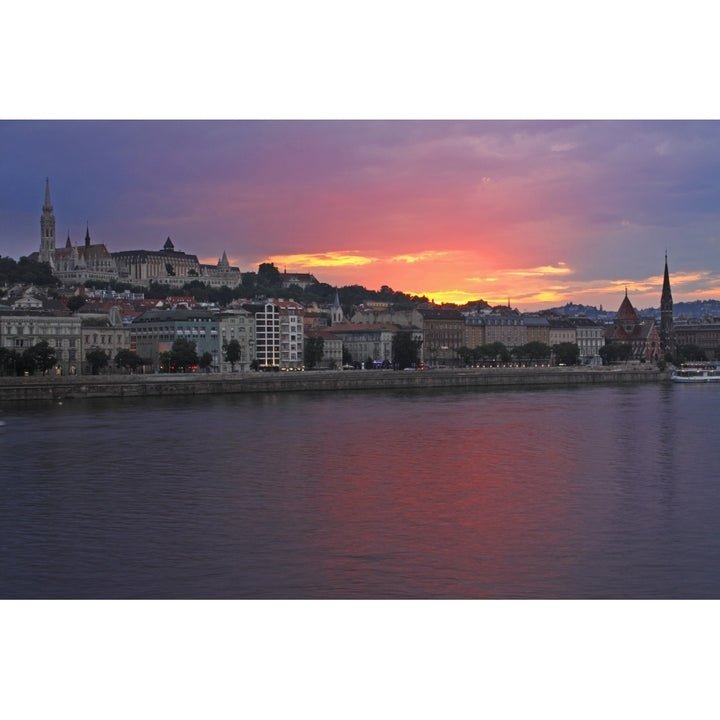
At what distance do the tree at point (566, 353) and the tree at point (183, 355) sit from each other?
21.6 metres

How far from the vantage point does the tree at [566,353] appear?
49.6 m

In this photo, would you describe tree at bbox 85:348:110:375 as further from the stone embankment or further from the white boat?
the white boat

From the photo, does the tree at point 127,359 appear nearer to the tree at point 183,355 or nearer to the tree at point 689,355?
the tree at point 183,355

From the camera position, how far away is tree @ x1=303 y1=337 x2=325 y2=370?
40688 mm

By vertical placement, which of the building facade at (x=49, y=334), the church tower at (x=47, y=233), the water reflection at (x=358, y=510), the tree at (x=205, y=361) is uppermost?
the church tower at (x=47, y=233)

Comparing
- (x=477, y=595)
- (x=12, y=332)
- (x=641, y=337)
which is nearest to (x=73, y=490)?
(x=477, y=595)

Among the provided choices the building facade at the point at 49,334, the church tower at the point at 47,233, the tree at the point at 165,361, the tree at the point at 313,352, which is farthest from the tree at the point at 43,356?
the church tower at the point at 47,233

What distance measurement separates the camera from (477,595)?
6.37 metres

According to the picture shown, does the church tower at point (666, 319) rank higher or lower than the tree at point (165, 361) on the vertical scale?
higher

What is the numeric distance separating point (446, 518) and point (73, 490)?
13.3ft

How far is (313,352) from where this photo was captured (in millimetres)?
40719

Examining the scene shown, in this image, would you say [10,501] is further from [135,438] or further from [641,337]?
[641,337]

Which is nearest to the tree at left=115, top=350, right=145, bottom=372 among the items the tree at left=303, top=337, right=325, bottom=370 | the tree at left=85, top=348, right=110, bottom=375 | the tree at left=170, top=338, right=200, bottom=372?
the tree at left=85, top=348, right=110, bottom=375

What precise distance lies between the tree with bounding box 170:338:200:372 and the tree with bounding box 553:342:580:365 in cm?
2156
